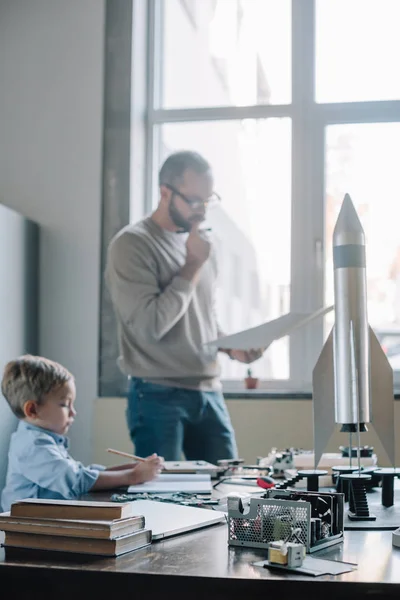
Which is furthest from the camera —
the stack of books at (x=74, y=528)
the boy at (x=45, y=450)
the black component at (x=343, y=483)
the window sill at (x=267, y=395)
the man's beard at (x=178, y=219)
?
the window sill at (x=267, y=395)

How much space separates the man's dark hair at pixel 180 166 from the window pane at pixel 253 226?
0.66 meters

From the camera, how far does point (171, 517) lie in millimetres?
1415

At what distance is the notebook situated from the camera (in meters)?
1.83

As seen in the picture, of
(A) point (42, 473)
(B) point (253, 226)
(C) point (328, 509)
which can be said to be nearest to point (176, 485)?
(A) point (42, 473)

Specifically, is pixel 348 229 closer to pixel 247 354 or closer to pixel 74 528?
pixel 74 528

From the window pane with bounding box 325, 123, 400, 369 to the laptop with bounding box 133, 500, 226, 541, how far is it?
7.53 feet

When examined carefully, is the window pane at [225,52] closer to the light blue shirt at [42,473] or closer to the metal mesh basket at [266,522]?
the light blue shirt at [42,473]

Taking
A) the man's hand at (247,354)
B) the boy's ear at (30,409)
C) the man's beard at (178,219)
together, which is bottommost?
the boy's ear at (30,409)

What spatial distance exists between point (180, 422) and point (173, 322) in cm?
37

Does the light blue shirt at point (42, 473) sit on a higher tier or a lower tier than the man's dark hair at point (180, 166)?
lower

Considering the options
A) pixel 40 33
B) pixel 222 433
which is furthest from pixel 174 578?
pixel 40 33

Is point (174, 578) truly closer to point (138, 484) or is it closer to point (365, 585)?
point (365, 585)

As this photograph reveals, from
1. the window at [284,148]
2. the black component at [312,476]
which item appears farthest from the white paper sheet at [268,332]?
the window at [284,148]

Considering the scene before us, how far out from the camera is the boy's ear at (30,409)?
2111 millimetres
